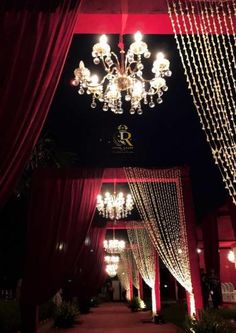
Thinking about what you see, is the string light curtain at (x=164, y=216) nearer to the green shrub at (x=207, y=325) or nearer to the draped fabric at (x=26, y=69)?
the green shrub at (x=207, y=325)

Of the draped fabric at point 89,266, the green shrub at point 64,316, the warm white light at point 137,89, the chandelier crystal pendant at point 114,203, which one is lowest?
the green shrub at point 64,316

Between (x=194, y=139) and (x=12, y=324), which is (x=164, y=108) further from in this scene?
(x=12, y=324)

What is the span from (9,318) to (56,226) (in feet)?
6.91

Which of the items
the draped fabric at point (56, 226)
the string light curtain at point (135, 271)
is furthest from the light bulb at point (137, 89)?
the string light curtain at point (135, 271)

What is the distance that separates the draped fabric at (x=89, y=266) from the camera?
1316 centimetres

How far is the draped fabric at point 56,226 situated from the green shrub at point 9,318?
1.14m

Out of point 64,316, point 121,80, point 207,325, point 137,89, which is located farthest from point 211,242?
point 121,80

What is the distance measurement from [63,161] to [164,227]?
4.28 metres

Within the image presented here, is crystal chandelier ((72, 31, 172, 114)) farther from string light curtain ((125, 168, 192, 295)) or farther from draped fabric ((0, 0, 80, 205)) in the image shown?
string light curtain ((125, 168, 192, 295))

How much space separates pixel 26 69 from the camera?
2867 millimetres

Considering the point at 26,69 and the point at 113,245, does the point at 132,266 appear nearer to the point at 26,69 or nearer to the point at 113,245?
the point at 113,245

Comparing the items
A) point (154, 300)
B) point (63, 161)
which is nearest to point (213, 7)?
point (63, 161)

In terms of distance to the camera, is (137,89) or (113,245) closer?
(137,89)

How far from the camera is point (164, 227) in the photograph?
26.5 ft
